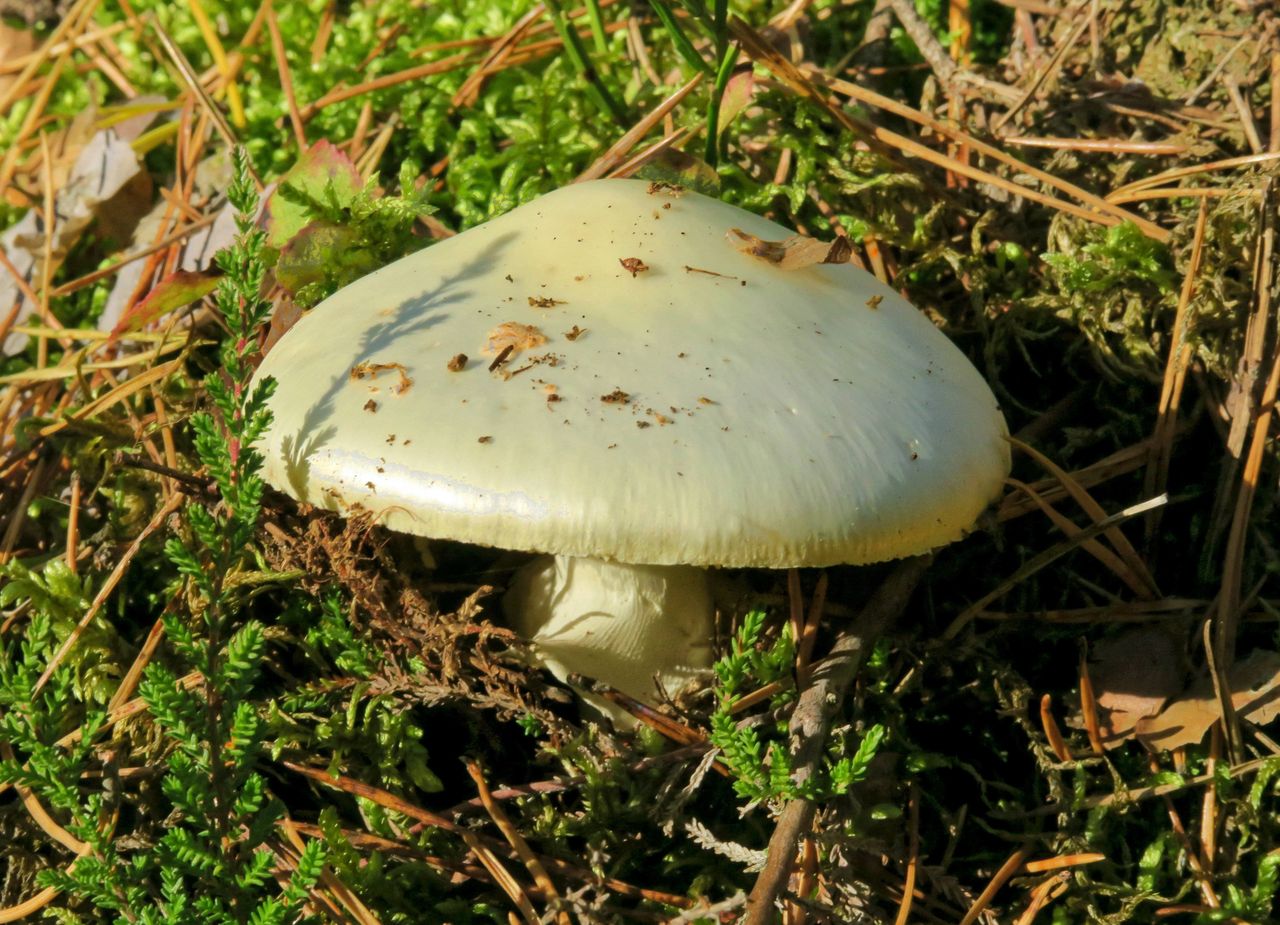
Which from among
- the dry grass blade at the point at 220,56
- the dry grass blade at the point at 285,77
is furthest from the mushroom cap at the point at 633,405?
the dry grass blade at the point at 220,56

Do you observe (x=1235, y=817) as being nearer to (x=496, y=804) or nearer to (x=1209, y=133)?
(x=496, y=804)

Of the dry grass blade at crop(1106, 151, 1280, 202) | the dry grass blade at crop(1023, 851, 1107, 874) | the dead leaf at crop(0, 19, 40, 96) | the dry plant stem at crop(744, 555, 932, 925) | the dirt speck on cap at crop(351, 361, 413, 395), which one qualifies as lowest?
the dry grass blade at crop(1023, 851, 1107, 874)

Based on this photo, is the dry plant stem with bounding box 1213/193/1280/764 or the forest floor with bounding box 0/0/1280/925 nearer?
the forest floor with bounding box 0/0/1280/925

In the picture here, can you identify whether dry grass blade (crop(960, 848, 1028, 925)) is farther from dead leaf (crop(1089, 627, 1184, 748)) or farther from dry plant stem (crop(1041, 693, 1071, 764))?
dead leaf (crop(1089, 627, 1184, 748))

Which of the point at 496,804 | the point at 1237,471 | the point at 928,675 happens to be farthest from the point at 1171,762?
the point at 496,804

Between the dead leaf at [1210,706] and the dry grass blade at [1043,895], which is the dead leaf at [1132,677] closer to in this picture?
the dead leaf at [1210,706]

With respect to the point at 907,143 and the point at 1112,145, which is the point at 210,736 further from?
the point at 1112,145

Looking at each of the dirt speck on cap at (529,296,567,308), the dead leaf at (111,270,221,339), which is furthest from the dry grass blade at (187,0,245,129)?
the dirt speck on cap at (529,296,567,308)
